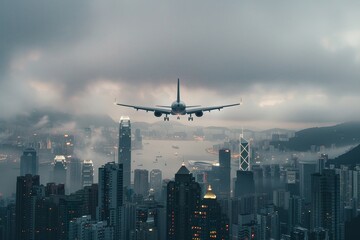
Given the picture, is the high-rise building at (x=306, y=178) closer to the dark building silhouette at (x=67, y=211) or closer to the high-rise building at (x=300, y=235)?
the high-rise building at (x=300, y=235)

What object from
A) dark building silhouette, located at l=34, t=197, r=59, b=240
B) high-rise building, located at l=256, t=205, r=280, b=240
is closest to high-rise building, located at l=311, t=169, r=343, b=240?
high-rise building, located at l=256, t=205, r=280, b=240

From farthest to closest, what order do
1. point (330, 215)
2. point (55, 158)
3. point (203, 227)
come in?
point (55, 158) < point (330, 215) < point (203, 227)

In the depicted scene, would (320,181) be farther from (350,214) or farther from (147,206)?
(147,206)

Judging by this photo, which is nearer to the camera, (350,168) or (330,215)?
(330,215)

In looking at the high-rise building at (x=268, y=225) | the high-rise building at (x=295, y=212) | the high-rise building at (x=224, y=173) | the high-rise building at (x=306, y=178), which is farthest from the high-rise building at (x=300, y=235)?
the high-rise building at (x=224, y=173)

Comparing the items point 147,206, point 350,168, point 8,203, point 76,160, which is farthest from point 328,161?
point 8,203

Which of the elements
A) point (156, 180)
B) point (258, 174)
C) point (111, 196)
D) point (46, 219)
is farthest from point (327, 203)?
point (46, 219)
